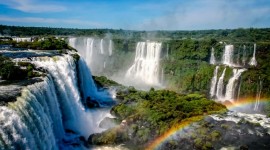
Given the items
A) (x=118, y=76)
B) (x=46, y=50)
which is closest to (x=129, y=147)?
(x=46, y=50)

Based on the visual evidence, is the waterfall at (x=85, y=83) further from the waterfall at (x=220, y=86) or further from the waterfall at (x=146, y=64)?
the waterfall at (x=146, y=64)

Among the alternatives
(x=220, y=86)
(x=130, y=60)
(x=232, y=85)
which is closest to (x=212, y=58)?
(x=220, y=86)

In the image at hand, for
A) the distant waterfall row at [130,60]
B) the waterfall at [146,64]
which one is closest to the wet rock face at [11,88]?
the distant waterfall row at [130,60]

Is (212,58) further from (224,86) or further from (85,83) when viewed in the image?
(85,83)

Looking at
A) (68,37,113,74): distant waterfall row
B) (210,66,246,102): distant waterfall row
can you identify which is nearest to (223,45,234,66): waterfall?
(210,66,246,102): distant waterfall row

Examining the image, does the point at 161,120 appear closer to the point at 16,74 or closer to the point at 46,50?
the point at 16,74

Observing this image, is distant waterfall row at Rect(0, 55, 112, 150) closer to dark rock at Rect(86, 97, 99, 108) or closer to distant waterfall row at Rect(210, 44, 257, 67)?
dark rock at Rect(86, 97, 99, 108)
